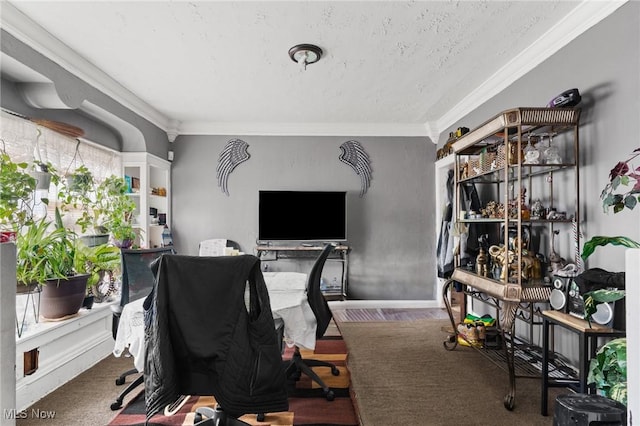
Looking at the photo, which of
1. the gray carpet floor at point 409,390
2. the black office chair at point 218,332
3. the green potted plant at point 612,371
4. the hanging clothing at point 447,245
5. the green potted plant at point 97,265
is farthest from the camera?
the hanging clothing at point 447,245

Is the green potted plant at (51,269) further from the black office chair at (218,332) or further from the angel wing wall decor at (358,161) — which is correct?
the angel wing wall decor at (358,161)

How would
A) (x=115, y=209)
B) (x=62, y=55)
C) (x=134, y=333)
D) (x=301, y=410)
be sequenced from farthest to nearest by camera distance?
(x=115, y=209) → (x=62, y=55) → (x=301, y=410) → (x=134, y=333)

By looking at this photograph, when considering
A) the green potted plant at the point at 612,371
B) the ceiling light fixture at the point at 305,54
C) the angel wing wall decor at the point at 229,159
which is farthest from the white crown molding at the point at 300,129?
the green potted plant at the point at 612,371

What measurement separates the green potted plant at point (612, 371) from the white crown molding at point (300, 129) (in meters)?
3.47

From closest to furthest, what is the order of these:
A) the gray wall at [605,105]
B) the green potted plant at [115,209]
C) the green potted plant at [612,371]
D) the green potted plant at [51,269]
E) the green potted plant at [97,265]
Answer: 1. the green potted plant at [612,371]
2. the gray wall at [605,105]
3. the green potted plant at [51,269]
4. the green potted plant at [97,265]
5. the green potted plant at [115,209]

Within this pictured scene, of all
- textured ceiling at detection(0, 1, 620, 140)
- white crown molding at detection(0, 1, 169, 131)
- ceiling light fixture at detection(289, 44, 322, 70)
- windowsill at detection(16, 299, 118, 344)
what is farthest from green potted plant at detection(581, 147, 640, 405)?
white crown molding at detection(0, 1, 169, 131)

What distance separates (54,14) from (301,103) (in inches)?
84.3

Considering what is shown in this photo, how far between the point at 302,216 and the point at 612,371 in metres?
3.20

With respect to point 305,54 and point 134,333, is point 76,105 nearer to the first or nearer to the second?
point 305,54

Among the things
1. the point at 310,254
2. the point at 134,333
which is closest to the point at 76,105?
the point at 134,333

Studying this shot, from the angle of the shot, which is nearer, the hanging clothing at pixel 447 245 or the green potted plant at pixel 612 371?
the green potted plant at pixel 612 371

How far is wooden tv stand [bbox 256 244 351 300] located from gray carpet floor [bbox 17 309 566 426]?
3.54 ft

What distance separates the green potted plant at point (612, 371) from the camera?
125 centimetres

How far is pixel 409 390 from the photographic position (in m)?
2.17
